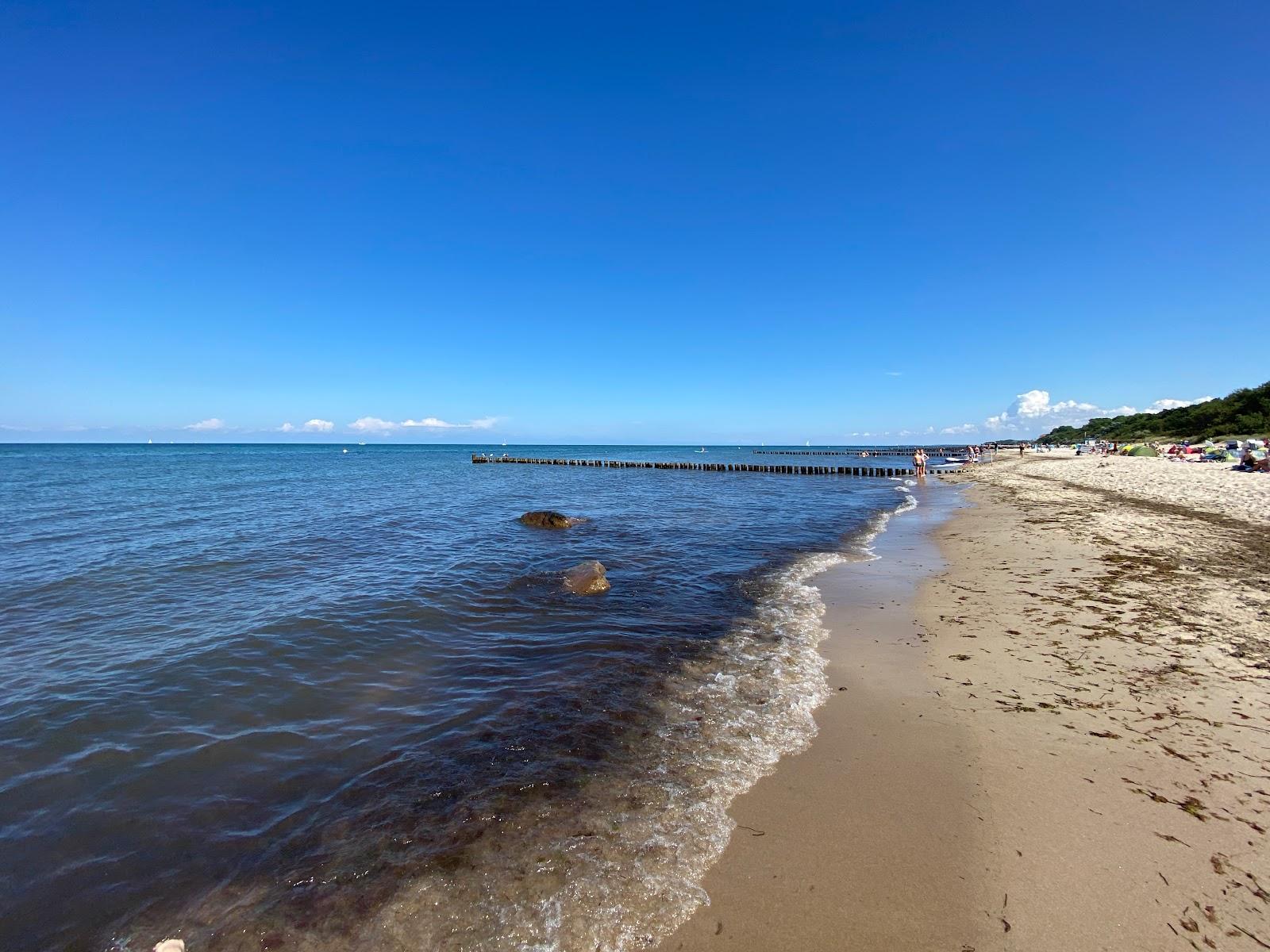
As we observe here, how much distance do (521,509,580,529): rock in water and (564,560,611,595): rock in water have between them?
753 cm

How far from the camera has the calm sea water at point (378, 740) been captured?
12.0ft

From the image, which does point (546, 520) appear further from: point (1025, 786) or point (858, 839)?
point (1025, 786)

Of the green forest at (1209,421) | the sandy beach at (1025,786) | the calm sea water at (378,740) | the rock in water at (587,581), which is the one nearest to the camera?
the sandy beach at (1025,786)

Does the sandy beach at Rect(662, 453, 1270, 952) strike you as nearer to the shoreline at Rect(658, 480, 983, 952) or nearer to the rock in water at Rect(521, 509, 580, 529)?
the shoreline at Rect(658, 480, 983, 952)

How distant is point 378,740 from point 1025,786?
6.45 m

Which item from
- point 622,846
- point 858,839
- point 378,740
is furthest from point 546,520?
point 858,839

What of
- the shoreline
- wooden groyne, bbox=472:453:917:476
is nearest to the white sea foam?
the shoreline

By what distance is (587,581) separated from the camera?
11.7 metres

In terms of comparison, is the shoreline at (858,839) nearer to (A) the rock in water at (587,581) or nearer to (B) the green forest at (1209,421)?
(A) the rock in water at (587,581)

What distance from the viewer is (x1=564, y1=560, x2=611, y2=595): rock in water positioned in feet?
37.7

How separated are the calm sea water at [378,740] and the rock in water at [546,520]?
5737 millimetres

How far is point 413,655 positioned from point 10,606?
348 inches

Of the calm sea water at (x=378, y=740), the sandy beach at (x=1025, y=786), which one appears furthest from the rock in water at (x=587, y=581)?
the sandy beach at (x=1025, y=786)

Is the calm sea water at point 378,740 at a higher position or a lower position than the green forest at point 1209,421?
lower
